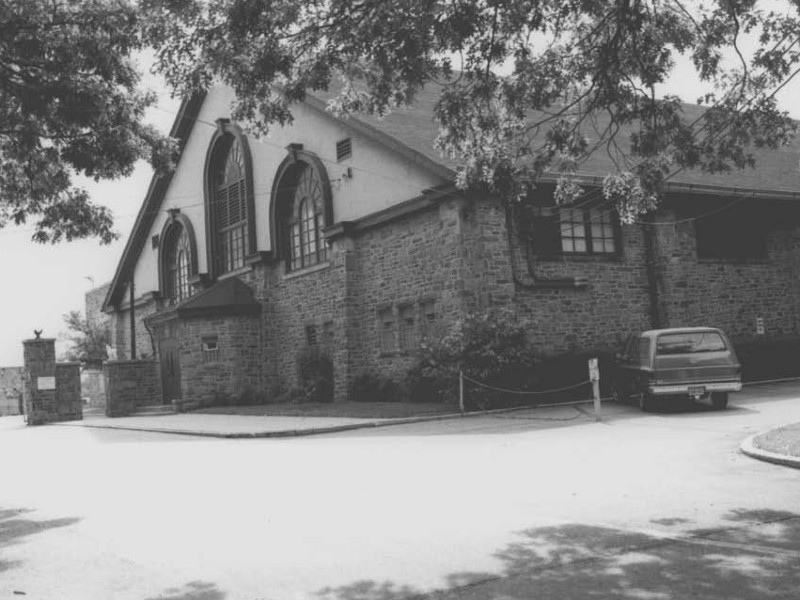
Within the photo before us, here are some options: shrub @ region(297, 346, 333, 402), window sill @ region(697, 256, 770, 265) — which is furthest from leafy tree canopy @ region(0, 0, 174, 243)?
window sill @ region(697, 256, 770, 265)

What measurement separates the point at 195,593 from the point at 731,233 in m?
22.9

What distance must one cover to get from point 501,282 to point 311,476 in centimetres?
A: 1164

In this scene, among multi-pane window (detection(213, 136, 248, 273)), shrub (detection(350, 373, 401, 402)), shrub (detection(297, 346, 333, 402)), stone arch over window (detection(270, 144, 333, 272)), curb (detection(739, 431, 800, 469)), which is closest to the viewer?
curb (detection(739, 431, 800, 469))

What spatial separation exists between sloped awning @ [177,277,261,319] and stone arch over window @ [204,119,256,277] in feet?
6.71

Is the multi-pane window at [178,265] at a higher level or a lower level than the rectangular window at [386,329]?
higher

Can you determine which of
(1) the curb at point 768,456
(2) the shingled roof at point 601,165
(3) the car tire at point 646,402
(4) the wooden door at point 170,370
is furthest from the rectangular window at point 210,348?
(1) the curb at point 768,456

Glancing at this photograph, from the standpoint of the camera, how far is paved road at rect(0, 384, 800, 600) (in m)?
5.24

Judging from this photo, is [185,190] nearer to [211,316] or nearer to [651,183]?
[211,316]

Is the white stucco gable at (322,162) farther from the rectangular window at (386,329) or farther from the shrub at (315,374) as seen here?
the shrub at (315,374)

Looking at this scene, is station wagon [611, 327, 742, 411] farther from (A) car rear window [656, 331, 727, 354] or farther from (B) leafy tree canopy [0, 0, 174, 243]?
(B) leafy tree canopy [0, 0, 174, 243]

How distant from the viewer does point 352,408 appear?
21578mm

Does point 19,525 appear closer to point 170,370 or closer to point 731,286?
point 731,286

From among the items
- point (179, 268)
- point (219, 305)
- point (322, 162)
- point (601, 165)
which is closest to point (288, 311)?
point (219, 305)

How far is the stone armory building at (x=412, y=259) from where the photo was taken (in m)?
21.6
